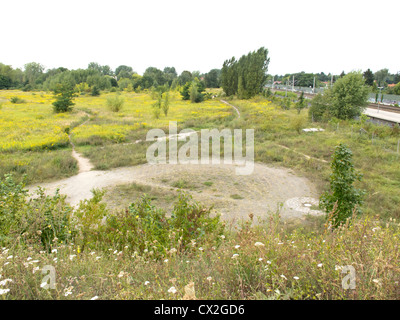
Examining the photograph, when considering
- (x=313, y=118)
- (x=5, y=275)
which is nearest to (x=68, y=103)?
(x=313, y=118)

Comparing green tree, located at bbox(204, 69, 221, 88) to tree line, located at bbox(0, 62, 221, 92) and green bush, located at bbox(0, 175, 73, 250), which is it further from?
green bush, located at bbox(0, 175, 73, 250)

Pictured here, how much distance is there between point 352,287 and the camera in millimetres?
2096

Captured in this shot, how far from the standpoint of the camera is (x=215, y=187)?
36.9 ft

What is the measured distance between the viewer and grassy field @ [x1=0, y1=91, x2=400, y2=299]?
2.30 meters

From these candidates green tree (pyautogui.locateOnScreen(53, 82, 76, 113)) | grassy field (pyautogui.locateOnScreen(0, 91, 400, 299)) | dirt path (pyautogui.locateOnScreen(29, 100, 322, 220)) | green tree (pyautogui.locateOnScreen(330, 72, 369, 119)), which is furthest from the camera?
green tree (pyautogui.locateOnScreen(53, 82, 76, 113))

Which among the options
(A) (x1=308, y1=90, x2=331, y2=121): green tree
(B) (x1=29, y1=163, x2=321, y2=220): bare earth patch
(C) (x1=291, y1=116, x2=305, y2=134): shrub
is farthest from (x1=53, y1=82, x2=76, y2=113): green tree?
(A) (x1=308, y1=90, x2=331, y2=121): green tree

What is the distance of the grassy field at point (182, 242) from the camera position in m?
2.30

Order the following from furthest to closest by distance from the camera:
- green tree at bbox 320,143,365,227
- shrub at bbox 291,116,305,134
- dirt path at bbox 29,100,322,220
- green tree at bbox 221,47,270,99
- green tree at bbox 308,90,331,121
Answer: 1. green tree at bbox 221,47,270,99
2. green tree at bbox 308,90,331,121
3. shrub at bbox 291,116,305,134
4. dirt path at bbox 29,100,322,220
5. green tree at bbox 320,143,365,227

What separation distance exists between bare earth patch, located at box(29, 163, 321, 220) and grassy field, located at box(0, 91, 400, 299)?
0.18 metres

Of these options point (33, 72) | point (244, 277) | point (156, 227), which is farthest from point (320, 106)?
point (33, 72)

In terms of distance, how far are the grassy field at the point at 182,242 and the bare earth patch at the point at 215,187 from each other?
175 millimetres

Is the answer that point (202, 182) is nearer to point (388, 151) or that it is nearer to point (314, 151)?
point (314, 151)

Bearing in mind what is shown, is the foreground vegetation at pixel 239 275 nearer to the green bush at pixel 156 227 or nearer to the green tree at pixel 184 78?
the green bush at pixel 156 227
